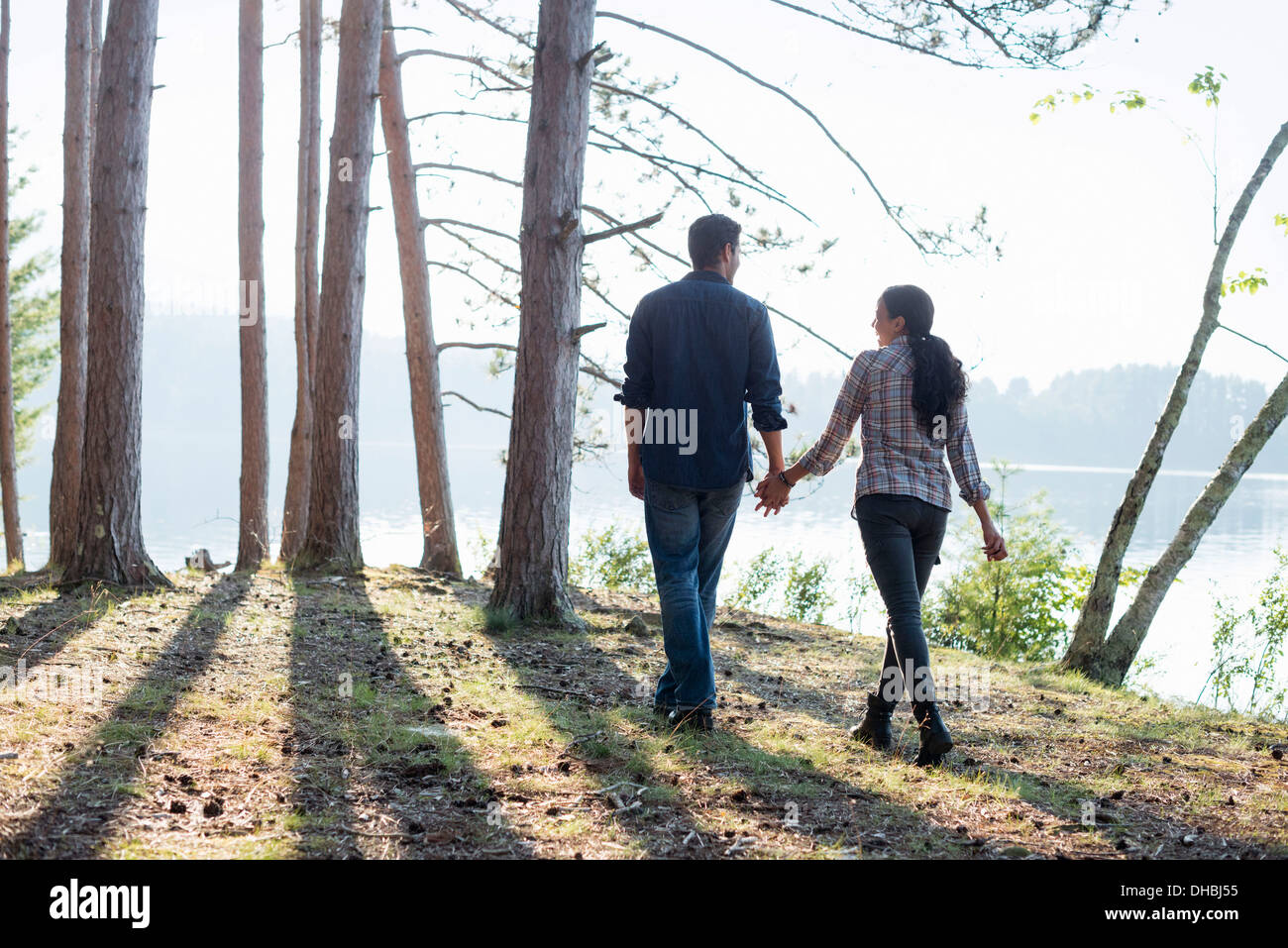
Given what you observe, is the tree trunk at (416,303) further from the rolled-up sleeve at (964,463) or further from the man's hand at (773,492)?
the rolled-up sleeve at (964,463)

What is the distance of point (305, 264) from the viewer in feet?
41.0

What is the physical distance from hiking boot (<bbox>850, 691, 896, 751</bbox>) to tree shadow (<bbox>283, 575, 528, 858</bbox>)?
61.9 inches

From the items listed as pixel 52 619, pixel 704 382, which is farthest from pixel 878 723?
pixel 52 619

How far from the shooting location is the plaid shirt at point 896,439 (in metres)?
3.79

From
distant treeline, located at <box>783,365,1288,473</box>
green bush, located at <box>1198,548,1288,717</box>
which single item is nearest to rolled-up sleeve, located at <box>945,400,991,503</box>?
green bush, located at <box>1198,548,1288,717</box>

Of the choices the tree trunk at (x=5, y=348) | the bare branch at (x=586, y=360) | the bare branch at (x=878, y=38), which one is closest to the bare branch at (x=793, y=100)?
the bare branch at (x=878, y=38)

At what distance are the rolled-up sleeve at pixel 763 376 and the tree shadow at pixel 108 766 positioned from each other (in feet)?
8.04

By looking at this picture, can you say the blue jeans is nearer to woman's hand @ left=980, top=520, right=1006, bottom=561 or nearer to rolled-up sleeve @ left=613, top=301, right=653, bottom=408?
rolled-up sleeve @ left=613, top=301, right=653, bottom=408

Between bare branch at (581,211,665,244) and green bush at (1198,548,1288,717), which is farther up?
bare branch at (581,211,665,244)

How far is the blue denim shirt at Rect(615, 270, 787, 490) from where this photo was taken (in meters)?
3.94

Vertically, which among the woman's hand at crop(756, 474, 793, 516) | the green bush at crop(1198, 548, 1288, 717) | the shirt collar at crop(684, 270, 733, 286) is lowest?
the green bush at crop(1198, 548, 1288, 717)

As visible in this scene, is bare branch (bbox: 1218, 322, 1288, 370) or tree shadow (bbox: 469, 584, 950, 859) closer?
tree shadow (bbox: 469, 584, 950, 859)
